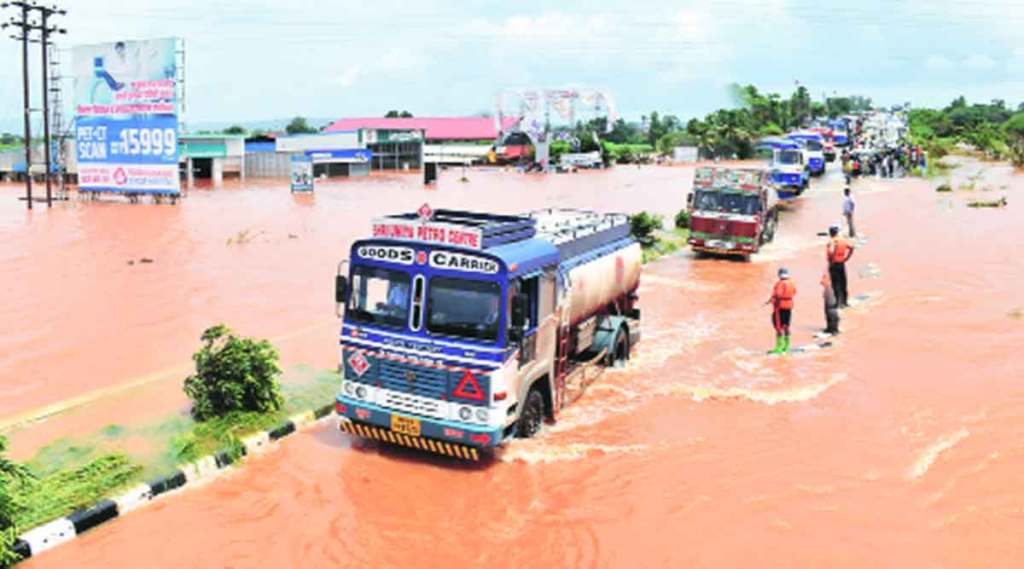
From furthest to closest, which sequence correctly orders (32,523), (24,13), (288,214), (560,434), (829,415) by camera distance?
(288,214) → (24,13) → (829,415) → (560,434) → (32,523)

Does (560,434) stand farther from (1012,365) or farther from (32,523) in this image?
(1012,365)

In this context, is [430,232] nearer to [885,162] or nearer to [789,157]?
[789,157]

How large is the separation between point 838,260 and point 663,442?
320 inches

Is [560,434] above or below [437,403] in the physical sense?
below

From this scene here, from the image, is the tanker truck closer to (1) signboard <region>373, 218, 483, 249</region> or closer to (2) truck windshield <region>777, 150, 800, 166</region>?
(1) signboard <region>373, 218, 483, 249</region>

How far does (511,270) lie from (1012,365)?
9631mm

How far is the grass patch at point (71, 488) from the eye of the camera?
8.42 metres

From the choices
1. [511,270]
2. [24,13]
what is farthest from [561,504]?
[24,13]

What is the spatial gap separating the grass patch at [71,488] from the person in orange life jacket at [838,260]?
43.4ft

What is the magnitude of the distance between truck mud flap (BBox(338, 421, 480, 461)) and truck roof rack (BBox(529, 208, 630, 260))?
3.01 metres

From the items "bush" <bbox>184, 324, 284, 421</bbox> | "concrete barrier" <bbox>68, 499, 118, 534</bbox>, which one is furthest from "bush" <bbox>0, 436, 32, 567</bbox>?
"bush" <bbox>184, 324, 284, 421</bbox>

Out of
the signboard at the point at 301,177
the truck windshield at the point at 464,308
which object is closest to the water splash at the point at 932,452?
the truck windshield at the point at 464,308

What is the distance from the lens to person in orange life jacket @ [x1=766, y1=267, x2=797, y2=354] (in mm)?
14766

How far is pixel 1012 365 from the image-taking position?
1427 centimetres
